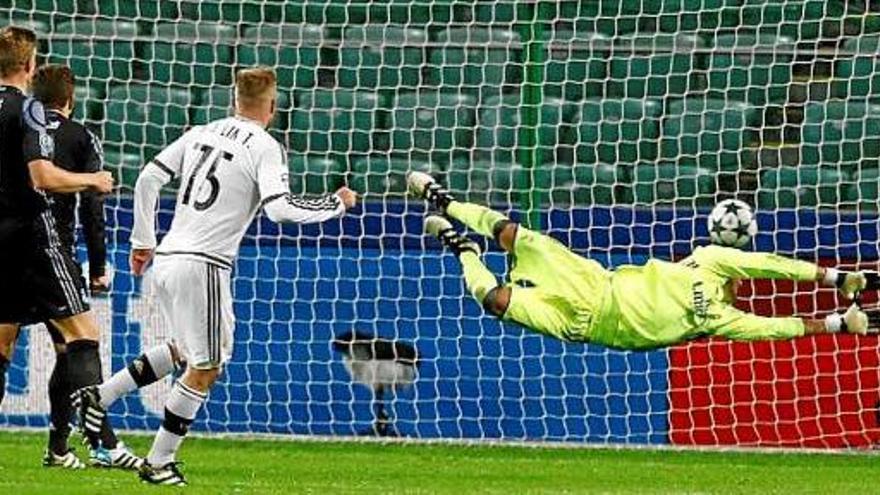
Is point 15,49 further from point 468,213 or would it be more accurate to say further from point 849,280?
point 849,280

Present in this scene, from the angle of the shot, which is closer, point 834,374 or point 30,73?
point 30,73

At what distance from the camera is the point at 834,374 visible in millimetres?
12648

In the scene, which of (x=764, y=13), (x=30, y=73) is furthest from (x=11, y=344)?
(x=764, y=13)

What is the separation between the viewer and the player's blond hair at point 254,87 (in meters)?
9.26

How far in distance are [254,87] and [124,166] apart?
4.72 metres

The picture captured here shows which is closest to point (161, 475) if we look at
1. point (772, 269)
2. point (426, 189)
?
point (426, 189)

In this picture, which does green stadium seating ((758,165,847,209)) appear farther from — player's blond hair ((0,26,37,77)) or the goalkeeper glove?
player's blond hair ((0,26,37,77))

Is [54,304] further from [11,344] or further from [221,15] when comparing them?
[221,15]

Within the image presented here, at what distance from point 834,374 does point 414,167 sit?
2.85 m

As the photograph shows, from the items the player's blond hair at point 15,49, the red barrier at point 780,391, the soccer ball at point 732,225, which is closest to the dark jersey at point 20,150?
the player's blond hair at point 15,49

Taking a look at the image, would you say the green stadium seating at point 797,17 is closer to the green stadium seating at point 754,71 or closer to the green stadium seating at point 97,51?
the green stadium seating at point 754,71

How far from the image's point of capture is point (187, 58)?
45.8ft

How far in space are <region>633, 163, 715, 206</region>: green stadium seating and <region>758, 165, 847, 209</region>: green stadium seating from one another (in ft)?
1.04

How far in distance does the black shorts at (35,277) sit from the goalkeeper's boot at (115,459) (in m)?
0.77
